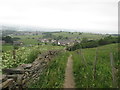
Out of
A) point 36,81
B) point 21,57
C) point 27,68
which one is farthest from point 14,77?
point 21,57

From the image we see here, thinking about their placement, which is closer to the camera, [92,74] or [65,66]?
[92,74]

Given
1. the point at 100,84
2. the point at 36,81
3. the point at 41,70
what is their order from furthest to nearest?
the point at 41,70 < the point at 36,81 < the point at 100,84

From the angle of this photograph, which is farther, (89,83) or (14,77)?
(89,83)

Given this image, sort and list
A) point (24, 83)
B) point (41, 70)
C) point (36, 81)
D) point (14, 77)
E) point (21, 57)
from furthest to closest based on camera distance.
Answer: point (21, 57) < point (41, 70) < point (36, 81) < point (24, 83) < point (14, 77)

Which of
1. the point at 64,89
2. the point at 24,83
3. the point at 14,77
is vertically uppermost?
the point at 14,77

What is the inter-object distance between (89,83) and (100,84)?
0.57m

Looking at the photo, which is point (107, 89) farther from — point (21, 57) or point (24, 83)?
point (21, 57)

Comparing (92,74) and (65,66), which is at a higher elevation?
(92,74)

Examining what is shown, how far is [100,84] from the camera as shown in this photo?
22.6 ft

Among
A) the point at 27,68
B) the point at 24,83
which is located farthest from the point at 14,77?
the point at 27,68

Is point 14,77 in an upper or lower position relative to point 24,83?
upper

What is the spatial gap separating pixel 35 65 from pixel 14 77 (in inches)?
86.8

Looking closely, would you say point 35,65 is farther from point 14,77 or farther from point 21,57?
point 21,57

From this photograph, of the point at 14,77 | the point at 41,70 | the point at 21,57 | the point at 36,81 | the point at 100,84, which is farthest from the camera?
the point at 21,57
